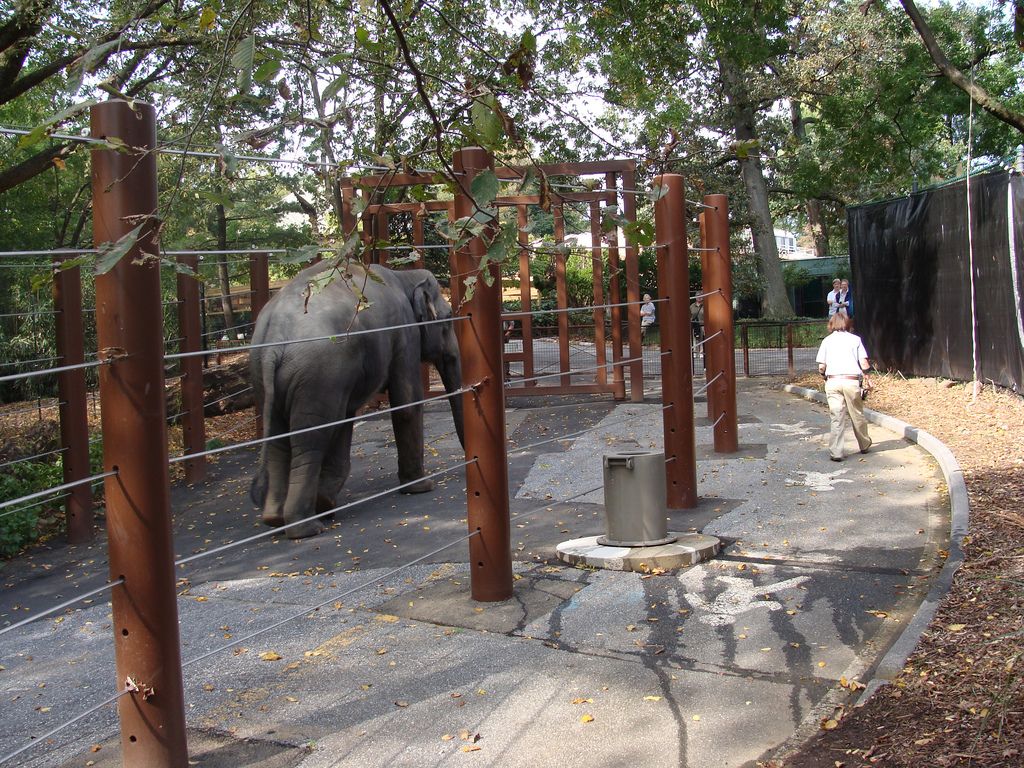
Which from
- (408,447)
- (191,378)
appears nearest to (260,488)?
(408,447)

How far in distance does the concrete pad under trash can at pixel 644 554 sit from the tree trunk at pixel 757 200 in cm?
2578

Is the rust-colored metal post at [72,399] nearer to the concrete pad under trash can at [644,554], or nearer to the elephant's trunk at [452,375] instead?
the elephant's trunk at [452,375]

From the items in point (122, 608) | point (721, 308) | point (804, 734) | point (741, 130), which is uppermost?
point (741, 130)

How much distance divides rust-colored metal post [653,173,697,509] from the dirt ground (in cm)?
203

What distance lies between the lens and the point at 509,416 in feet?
48.0

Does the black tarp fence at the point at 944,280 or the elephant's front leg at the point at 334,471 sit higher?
the black tarp fence at the point at 944,280

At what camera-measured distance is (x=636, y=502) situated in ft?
22.1

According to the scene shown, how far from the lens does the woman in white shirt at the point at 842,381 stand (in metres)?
10.2

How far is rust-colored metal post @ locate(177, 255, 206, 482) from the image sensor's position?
11242 millimetres

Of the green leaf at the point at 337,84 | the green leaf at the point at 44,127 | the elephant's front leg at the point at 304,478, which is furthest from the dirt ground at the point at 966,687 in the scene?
the elephant's front leg at the point at 304,478

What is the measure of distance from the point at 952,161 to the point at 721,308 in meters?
37.3

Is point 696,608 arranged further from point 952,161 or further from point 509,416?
point 952,161

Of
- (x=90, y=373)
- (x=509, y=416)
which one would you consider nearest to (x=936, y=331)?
(x=509, y=416)

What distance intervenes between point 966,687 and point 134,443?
10.9 ft
